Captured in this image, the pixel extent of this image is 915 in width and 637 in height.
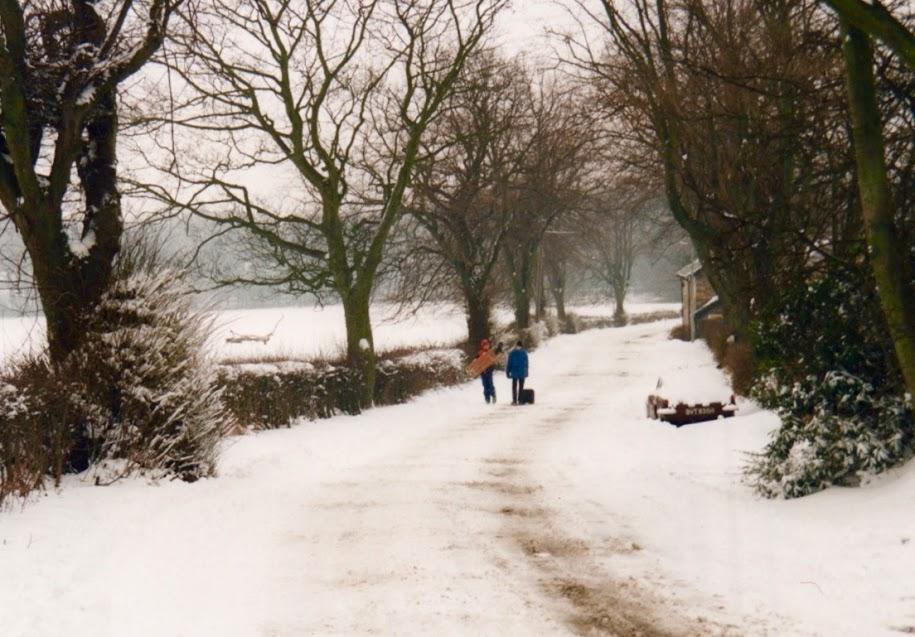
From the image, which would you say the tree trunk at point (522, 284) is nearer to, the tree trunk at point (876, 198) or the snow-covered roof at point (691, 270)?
the snow-covered roof at point (691, 270)

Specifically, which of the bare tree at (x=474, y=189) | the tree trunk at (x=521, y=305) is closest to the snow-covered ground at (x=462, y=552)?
the bare tree at (x=474, y=189)

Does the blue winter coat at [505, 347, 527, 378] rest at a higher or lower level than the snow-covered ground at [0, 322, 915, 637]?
higher

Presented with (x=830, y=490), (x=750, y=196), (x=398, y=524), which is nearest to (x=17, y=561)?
(x=398, y=524)

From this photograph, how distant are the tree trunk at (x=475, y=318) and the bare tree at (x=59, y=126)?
81.0ft

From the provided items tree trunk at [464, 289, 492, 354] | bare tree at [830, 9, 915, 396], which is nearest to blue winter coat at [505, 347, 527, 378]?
tree trunk at [464, 289, 492, 354]

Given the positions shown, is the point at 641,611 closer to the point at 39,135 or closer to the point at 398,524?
the point at 398,524

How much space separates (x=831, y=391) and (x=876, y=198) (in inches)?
96.9

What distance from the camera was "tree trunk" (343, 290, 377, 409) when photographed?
22172 millimetres

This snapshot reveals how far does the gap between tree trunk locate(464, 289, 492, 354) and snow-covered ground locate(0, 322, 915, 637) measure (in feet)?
72.1

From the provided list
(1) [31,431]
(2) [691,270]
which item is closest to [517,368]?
(1) [31,431]

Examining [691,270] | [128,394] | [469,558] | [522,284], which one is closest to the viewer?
[469,558]

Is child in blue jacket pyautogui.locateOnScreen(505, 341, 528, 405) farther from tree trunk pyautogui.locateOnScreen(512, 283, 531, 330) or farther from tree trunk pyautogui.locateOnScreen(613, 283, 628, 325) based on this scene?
tree trunk pyautogui.locateOnScreen(613, 283, 628, 325)

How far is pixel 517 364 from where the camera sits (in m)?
23.6

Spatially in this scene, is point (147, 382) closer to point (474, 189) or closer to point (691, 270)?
point (474, 189)
